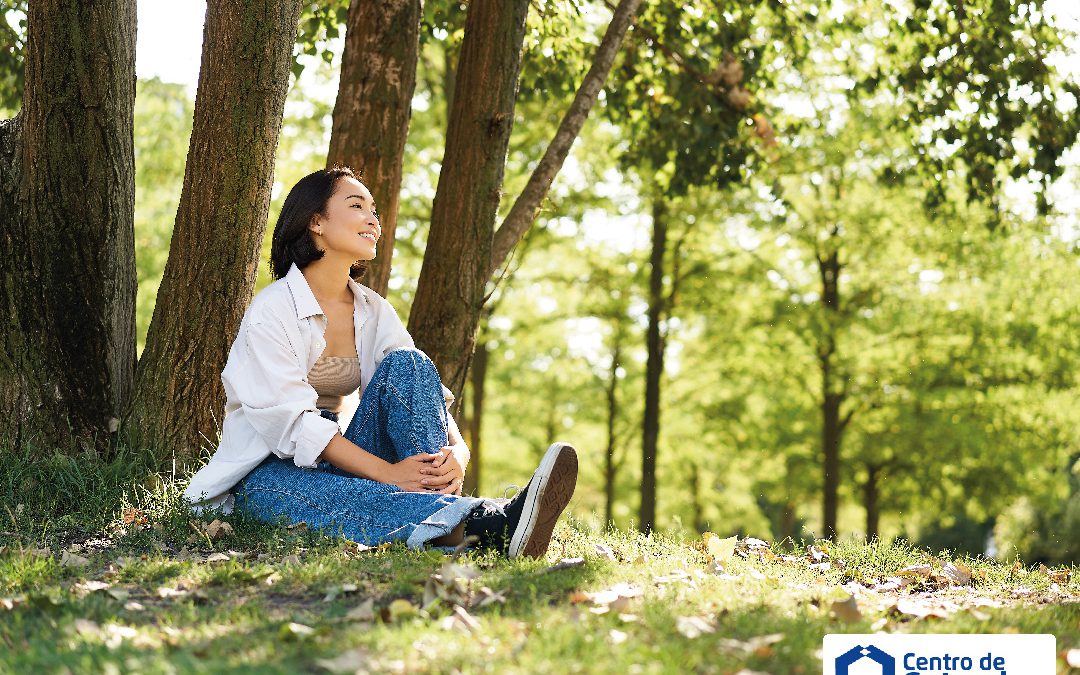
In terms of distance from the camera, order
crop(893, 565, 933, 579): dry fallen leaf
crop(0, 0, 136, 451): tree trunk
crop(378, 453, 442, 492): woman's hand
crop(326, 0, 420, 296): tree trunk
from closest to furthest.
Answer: crop(378, 453, 442, 492): woman's hand
crop(893, 565, 933, 579): dry fallen leaf
crop(0, 0, 136, 451): tree trunk
crop(326, 0, 420, 296): tree trunk

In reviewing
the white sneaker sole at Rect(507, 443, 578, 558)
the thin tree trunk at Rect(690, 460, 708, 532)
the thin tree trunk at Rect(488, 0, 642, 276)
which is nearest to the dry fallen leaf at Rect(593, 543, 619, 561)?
the white sneaker sole at Rect(507, 443, 578, 558)

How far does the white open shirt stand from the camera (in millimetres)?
4520

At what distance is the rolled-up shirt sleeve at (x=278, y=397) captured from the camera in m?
4.50

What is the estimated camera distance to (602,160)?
17.7m

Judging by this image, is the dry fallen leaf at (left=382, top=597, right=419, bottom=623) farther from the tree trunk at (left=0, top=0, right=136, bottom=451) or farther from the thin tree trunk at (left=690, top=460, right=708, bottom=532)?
the thin tree trunk at (left=690, top=460, right=708, bottom=532)

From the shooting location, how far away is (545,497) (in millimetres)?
4184

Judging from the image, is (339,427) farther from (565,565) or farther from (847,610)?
(847,610)

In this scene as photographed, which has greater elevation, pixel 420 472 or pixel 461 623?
pixel 420 472

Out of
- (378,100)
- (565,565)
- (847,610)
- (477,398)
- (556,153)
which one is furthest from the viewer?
(477,398)

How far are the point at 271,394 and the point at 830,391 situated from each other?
15850 mm

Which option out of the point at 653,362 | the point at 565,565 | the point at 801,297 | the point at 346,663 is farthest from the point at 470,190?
the point at 801,297

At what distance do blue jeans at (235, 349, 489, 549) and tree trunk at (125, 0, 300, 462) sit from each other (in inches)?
48.3

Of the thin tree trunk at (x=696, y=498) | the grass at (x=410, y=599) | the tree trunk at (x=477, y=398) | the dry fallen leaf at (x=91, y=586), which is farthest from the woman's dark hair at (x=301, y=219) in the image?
the thin tree trunk at (x=696, y=498)

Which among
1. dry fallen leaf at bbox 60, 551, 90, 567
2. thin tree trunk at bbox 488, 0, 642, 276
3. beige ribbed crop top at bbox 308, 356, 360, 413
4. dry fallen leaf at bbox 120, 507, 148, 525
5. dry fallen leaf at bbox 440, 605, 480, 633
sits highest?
thin tree trunk at bbox 488, 0, 642, 276
